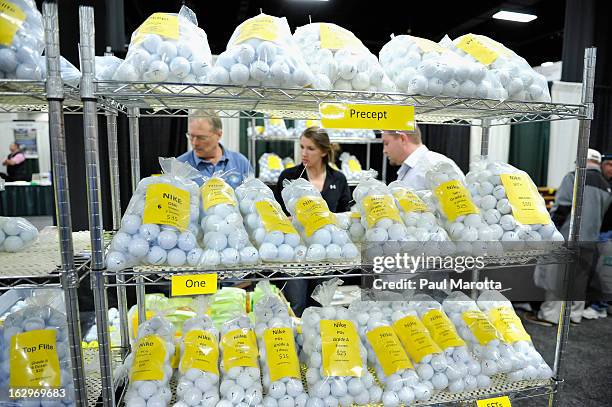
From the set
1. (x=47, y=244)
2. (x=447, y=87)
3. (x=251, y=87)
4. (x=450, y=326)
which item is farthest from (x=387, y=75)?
(x=47, y=244)

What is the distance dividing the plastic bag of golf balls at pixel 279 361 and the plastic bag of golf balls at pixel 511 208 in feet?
2.22

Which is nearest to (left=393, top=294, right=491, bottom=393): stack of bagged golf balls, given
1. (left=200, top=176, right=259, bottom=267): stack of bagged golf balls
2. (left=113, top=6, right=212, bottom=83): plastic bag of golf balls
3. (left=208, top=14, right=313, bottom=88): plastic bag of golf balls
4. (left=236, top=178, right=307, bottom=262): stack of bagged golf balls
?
(left=236, top=178, right=307, bottom=262): stack of bagged golf balls

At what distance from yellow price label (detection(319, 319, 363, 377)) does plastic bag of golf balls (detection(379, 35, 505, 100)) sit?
732 millimetres

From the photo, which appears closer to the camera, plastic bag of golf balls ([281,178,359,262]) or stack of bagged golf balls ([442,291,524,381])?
plastic bag of golf balls ([281,178,359,262])

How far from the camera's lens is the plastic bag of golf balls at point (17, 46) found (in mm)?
950

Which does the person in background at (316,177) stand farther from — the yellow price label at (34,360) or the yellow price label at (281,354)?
the yellow price label at (34,360)

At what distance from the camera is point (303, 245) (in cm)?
118

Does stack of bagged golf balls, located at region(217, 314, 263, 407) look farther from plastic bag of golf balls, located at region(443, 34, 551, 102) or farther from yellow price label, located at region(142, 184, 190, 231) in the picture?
plastic bag of golf balls, located at region(443, 34, 551, 102)

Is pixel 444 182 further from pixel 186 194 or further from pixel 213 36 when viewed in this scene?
pixel 213 36

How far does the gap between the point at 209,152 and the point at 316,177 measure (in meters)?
0.81

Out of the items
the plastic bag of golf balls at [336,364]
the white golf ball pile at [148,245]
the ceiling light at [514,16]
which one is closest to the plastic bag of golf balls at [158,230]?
the white golf ball pile at [148,245]

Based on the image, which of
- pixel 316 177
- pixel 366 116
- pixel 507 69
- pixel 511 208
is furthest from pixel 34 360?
pixel 316 177

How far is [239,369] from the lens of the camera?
1.16 metres

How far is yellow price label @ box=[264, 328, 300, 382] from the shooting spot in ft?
3.82
